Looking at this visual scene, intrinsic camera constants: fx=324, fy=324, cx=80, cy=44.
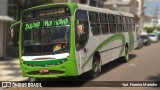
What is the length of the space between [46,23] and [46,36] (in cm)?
49

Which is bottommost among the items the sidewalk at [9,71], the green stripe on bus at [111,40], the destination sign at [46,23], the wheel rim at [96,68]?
the sidewalk at [9,71]

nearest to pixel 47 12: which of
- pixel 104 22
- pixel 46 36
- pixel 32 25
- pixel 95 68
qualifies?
pixel 32 25

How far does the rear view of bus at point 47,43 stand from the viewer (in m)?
11.0

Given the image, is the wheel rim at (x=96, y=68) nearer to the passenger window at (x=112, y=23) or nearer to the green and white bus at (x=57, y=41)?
the green and white bus at (x=57, y=41)

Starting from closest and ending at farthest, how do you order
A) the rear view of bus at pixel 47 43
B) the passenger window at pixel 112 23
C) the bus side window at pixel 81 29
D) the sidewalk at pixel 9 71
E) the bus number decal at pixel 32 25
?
the rear view of bus at pixel 47 43 → the bus side window at pixel 81 29 → the bus number decal at pixel 32 25 → the sidewalk at pixel 9 71 → the passenger window at pixel 112 23

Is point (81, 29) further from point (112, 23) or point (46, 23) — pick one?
point (112, 23)

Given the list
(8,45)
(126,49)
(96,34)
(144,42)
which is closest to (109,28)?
(96,34)

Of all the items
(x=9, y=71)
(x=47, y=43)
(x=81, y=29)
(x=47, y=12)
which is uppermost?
(x=47, y=12)

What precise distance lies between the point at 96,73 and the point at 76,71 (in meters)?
2.50

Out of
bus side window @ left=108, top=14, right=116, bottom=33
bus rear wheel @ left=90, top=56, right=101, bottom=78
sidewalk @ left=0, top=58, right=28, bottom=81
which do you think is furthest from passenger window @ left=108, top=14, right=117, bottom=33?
sidewalk @ left=0, top=58, right=28, bottom=81

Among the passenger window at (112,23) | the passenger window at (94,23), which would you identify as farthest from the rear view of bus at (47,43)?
the passenger window at (112,23)

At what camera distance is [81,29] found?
1120 cm

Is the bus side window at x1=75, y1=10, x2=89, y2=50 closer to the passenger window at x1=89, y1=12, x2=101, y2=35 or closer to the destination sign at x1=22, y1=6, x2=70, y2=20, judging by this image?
the destination sign at x1=22, y1=6, x2=70, y2=20

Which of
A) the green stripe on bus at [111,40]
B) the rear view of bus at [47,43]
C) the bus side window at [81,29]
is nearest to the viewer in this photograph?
the rear view of bus at [47,43]
